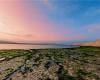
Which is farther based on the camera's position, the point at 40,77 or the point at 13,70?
the point at 13,70

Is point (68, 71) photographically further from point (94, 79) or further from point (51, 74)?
point (94, 79)

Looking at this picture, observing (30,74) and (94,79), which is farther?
(30,74)

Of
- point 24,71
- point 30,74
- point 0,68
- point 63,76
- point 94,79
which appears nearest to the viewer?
point 94,79

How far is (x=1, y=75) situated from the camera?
73.6 ft

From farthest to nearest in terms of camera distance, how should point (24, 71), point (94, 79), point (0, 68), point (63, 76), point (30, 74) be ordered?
point (0, 68)
point (24, 71)
point (30, 74)
point (63, 76)
point (94, 79)

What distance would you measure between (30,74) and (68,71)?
5956 mm

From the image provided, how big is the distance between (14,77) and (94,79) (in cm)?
1094

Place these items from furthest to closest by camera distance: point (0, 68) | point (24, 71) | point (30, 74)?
point (0, 68), point (24, 71), point (30, 74)

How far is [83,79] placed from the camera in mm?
20188

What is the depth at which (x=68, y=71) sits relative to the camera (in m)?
23.8

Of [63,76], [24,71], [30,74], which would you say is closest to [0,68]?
[24,71]

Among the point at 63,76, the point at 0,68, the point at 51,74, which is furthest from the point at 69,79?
the point at 0,68

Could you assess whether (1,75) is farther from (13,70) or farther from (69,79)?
(69,79)

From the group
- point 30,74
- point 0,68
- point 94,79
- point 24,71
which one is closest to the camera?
point 94,79
